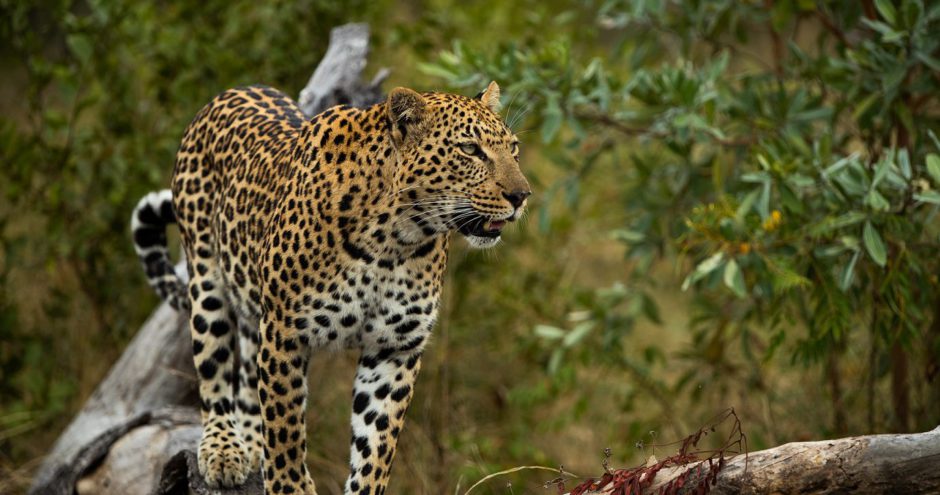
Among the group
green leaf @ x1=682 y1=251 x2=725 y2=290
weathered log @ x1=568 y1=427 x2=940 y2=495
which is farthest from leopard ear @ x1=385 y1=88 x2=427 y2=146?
green leaf @ x1=682 y1=251 x2=725 y2=290

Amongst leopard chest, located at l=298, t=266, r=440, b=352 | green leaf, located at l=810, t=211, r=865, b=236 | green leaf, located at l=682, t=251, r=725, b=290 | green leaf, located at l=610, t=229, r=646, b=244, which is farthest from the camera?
green leaf, located at l=610, t=229, r=646, b=244

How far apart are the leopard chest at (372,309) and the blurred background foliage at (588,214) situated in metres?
1.97

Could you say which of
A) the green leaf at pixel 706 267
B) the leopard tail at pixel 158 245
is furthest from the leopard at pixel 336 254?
the green leaf at pixel 706 267

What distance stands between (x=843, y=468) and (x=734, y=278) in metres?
3.13

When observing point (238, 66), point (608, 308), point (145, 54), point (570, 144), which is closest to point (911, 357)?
point (608, 308)

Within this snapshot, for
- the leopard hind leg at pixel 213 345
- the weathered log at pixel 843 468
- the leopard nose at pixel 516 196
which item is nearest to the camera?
the weathered log at pixel 843 468

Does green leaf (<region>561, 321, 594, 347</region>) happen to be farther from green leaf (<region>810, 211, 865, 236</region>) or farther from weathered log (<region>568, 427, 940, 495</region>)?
weathered log (<region>568, 427, 940, 495</region>)

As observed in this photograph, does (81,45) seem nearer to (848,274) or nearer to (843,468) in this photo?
(848,274)

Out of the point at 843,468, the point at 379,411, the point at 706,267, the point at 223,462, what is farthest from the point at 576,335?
the point at 843,468

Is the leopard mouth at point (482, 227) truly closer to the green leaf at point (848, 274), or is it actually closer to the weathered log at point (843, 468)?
the weathered log at point (843, 468)

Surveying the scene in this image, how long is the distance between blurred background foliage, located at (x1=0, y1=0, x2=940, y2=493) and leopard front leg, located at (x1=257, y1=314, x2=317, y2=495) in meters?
1.88

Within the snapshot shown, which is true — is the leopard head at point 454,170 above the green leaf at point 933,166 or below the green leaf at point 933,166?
above

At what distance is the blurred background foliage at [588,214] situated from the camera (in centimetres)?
678

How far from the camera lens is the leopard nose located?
15.7 ft
